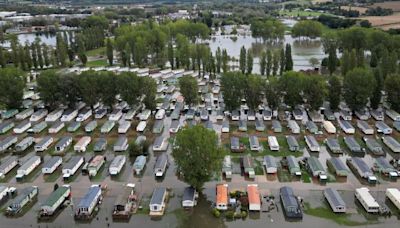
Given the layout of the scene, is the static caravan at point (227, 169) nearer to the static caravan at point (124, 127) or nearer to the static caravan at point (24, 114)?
the static caravan at point (124, 127)

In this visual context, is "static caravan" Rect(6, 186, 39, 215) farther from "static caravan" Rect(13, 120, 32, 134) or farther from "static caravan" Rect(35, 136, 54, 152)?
"static caravan" Rect(13, 120, 32, 134)

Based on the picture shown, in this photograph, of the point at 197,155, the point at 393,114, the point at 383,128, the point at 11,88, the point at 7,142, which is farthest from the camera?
the point at 11,88

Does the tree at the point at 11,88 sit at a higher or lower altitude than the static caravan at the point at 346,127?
higher

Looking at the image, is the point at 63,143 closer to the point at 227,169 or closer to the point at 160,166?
the point at 160,166

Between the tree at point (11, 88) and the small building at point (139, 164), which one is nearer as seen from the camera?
the small building at point (139, 164)

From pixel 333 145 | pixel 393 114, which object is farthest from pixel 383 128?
pixel 333 145

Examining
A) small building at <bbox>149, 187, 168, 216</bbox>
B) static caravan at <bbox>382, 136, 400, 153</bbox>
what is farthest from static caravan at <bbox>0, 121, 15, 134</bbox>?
static caravan at <bbox>382, 136, 400, 153</bbox>

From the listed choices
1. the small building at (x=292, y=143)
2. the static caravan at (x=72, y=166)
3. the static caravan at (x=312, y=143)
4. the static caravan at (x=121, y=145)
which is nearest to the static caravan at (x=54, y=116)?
the static caravan at (x=121, y=145)
